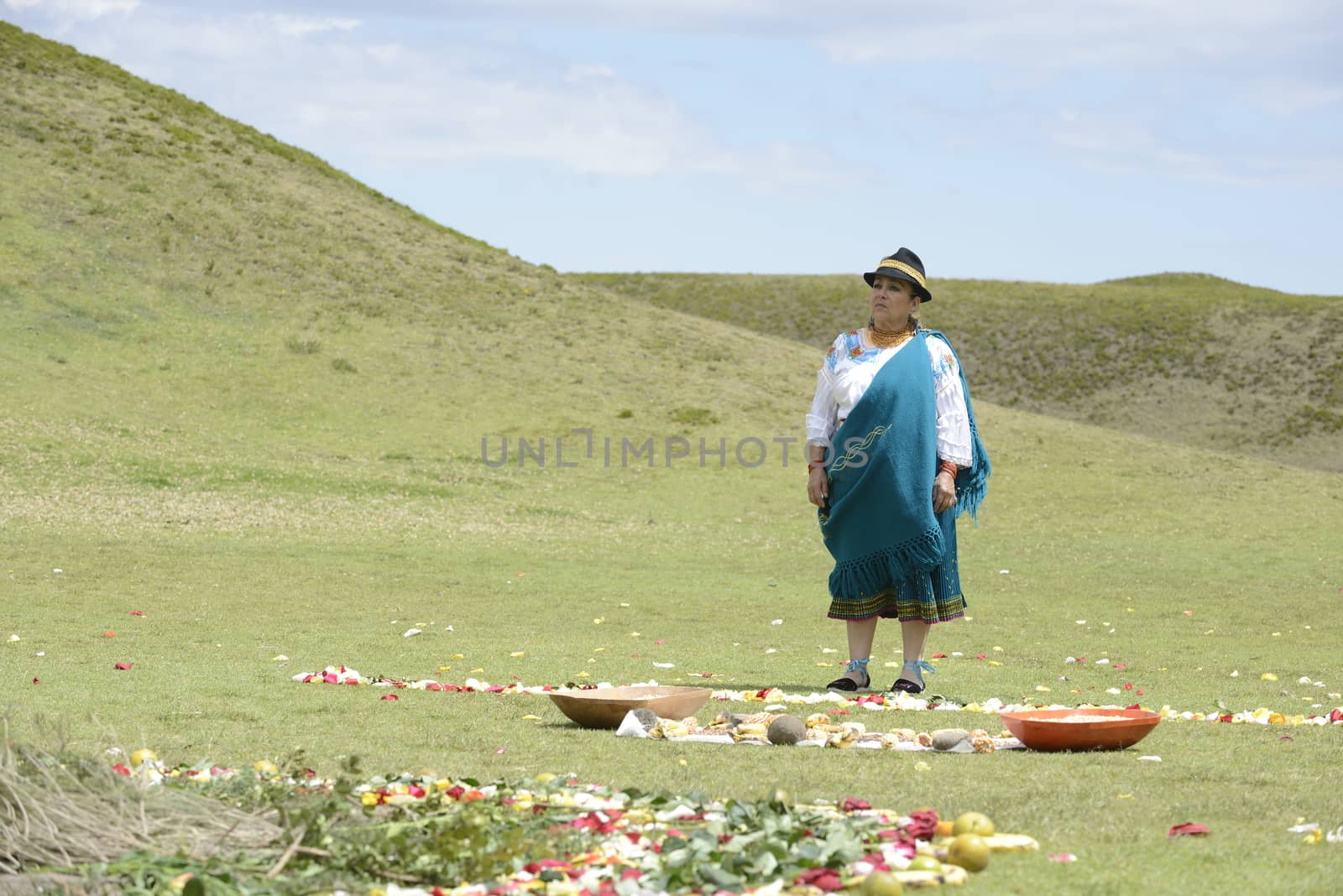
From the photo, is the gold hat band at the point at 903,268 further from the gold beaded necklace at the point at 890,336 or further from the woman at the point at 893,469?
the gold beaded necklace at the point at 890,336

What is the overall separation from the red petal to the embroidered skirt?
3.36 m

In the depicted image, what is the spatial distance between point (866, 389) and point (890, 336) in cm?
36

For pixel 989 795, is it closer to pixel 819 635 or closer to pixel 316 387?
pixel 819 635

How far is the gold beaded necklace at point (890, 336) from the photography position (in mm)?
8344

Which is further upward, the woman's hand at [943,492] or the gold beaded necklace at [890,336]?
the gold beaded necklace at [890,336]

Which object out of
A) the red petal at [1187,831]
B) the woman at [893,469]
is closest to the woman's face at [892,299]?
the woman at [893,469]

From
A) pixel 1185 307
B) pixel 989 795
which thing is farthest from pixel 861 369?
pixel 1185 307

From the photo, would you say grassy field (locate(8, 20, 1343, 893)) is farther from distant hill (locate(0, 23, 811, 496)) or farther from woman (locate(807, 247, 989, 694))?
woman (locate(807, 247, 989, 694))

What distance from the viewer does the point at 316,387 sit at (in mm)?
28125

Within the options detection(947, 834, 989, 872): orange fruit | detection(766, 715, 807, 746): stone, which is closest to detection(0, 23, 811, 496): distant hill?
detection(766, 715, 807, 746): stone

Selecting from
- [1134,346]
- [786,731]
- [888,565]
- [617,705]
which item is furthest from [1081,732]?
[1134,346]

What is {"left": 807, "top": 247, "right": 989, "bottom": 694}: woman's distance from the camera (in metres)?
8.07

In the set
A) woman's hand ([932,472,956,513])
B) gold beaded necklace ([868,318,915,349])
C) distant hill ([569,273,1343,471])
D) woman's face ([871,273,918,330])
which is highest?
distant hill ([569,273,1343,471])

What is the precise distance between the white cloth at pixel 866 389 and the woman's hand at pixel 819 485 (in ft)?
0.58
